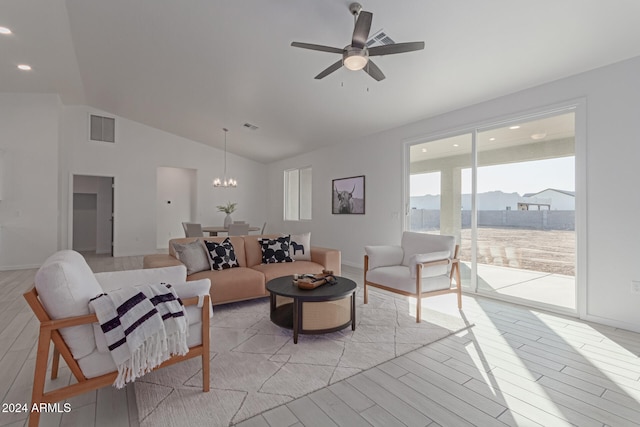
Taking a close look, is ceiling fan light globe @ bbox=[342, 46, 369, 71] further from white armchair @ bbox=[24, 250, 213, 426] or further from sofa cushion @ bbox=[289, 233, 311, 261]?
sofa cushion @ bbox=[289, 233, 311, 261]

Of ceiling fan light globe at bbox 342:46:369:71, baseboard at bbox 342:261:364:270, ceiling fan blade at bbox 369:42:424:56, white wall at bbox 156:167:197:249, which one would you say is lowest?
baseboard at bbox 342:261:364:270

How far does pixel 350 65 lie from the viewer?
2.55m

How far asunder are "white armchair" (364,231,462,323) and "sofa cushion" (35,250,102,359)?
2.78 metres

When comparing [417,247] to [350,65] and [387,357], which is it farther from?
[350,65]

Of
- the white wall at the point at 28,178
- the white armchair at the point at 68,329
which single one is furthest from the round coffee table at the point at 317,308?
the white wall at the point at 28,178

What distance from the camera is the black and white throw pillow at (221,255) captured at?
150 inches

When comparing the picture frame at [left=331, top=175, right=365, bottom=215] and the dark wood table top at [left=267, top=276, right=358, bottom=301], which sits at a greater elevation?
the picture frame at [left=331, top=175, right=365, bottom=215]

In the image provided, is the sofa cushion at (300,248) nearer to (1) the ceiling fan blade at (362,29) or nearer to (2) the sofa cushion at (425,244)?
(2) the sofa cushion at (425,244)

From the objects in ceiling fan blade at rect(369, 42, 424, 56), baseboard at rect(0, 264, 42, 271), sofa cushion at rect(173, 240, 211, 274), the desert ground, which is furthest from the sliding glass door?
baseboard at rect(0, 264, 42, 271)

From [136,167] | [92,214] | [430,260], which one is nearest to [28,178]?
[136,167]

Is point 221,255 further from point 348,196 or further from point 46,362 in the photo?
point 348,196

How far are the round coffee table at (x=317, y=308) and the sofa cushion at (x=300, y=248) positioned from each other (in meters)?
1.40

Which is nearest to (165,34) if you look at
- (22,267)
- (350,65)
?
(350,65)

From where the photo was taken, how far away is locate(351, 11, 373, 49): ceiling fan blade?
2197 mm
